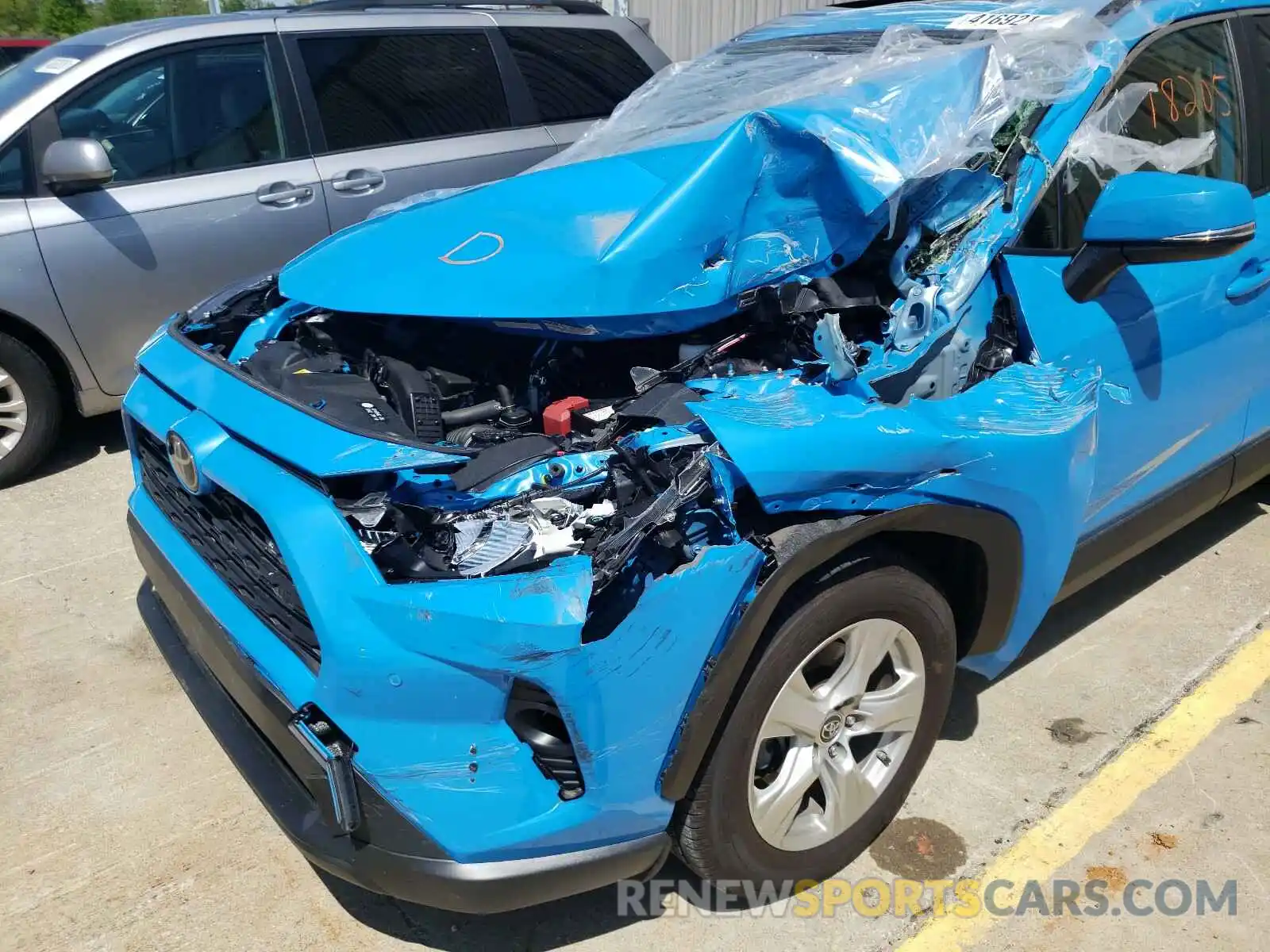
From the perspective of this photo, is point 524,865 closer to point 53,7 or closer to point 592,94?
point 592,94

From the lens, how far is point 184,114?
4.48 m

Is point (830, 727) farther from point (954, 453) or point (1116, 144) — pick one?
point (1116, 144)

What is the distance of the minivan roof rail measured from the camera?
16.5 feet

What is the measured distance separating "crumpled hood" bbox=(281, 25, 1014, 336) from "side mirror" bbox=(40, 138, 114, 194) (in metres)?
2.17

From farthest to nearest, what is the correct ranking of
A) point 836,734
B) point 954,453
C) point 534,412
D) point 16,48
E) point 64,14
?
point 64,14 → point 16,48 → point 534,412 → point 836,734 → point 954,453

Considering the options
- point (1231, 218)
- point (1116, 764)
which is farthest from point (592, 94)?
point (1116, 764)

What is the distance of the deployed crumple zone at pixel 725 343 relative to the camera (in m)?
1.86

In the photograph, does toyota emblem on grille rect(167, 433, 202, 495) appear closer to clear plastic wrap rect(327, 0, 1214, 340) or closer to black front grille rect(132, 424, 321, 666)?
black front grille rect(132, 424, 321, 666)

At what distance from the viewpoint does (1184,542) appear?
386 centimetres

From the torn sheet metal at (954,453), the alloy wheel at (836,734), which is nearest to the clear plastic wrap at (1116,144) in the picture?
the torn sheet metal at (954,453)

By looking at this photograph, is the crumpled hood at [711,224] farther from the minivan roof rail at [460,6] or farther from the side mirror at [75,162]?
the minivan roof rail at [460,6]

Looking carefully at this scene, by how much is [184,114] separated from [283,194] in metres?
0.52

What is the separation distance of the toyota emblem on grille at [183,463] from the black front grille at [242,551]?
0.04m

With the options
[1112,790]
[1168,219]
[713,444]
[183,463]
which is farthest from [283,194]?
[1112,790]
